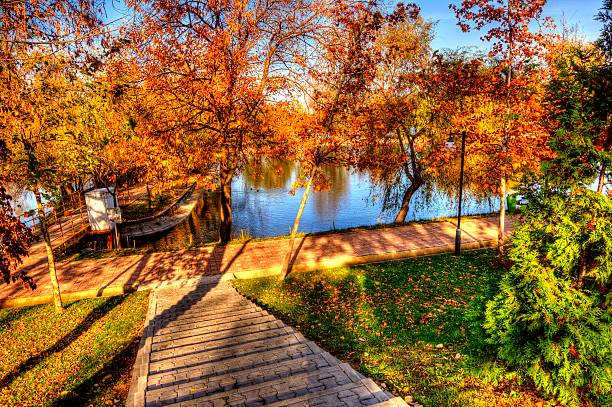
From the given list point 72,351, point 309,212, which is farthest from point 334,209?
point 72,351

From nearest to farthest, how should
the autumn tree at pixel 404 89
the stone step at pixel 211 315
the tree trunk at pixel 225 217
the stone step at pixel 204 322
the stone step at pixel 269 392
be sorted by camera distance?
1. the stone step at pixel 269 392
2. the stone step at pixel 204 322
3. the stone step at pixel 211 315
4. the tree trunk at pixel 225 217
5. the autumn tree at pixel 404 89

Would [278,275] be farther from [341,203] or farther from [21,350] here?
[341,203]

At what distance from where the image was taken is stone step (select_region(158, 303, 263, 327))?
8.51m

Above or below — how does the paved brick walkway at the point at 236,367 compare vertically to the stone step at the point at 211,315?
above

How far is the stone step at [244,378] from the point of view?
17.7 feet

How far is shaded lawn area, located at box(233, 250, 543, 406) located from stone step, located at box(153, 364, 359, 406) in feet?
3.70

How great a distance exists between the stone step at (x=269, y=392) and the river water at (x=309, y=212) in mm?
16718

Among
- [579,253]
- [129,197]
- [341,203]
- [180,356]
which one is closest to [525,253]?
[579,253]

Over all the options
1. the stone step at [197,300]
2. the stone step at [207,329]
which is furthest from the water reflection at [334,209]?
the stone step at [207,329]

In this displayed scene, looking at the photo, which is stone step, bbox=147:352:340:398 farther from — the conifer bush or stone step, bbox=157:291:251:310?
stone step, bbox=157:291:251:310

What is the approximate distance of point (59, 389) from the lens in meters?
6.66

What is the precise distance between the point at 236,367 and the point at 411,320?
4.59 metres

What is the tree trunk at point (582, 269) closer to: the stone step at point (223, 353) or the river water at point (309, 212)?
the stone step at point (223, 353)

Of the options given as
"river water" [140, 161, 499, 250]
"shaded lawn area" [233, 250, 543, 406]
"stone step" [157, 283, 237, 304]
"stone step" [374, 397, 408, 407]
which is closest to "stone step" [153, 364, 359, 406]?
"stone step" [374, 397, 408, 407]
